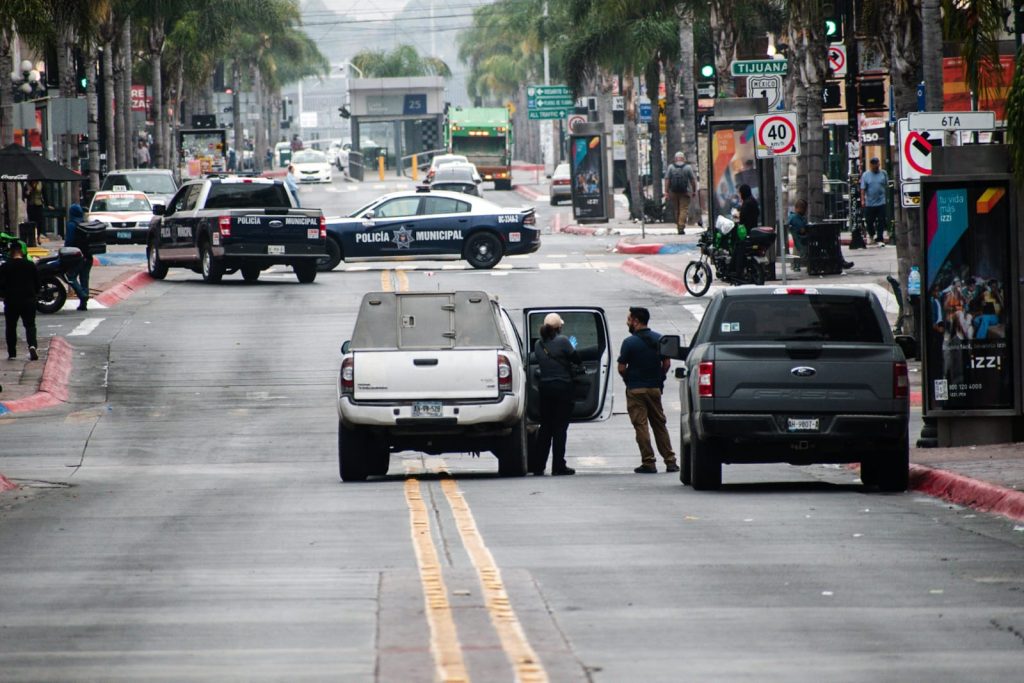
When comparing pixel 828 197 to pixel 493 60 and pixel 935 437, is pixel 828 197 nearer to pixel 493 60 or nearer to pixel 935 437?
pixel 935 437

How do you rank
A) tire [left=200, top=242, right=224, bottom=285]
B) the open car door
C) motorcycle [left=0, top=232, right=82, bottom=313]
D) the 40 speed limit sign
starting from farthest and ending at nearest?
tire [left=200, top=242, right=224, bottom=285], motorcycle [left=0, top=232, right=82, bottom=313], the 40 speed limit sign, the open car door

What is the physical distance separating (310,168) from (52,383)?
239 ft

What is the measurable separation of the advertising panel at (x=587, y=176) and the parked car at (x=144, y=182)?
12937 mm

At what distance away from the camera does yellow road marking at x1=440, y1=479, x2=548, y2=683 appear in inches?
323

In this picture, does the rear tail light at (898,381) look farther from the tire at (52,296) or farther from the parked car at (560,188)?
the parked car at (560,188)

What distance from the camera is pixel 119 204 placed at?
51.5 m

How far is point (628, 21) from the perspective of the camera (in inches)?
2382

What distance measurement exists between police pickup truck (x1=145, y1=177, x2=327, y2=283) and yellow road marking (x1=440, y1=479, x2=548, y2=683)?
24034 millimetres

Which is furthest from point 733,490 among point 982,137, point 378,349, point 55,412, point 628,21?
point 628,21

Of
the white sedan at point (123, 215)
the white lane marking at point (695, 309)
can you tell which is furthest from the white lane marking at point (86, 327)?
the white sedan at point (123, 215)

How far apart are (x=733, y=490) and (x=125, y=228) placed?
3654cm

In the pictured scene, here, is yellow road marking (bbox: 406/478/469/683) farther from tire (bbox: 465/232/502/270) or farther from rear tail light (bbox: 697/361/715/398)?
tire (bbox: 465/232/502/270)

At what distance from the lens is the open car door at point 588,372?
64.3 ft

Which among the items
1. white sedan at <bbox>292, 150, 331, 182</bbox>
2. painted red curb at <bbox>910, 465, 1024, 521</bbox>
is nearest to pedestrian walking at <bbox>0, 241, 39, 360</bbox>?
painted red curb at <bbox>910, 465, 1024, 521</bbox>
